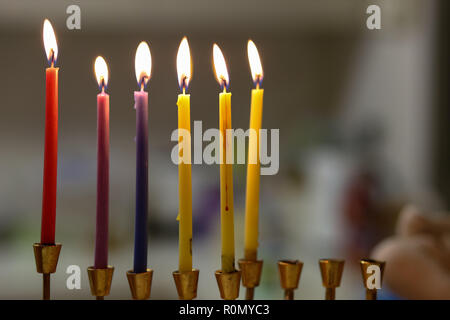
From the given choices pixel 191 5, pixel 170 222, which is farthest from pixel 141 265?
pixel 191 5

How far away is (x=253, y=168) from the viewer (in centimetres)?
34

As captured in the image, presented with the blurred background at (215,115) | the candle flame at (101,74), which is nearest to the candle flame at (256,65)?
the candle flame at (101,74)

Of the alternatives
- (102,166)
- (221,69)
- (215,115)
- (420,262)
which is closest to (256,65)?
(221,69)

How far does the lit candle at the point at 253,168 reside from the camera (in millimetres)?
331

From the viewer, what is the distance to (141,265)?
328 mm

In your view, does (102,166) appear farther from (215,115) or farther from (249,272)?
(215,115)

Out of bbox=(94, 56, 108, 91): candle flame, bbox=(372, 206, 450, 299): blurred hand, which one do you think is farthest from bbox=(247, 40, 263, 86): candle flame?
bbox=(372, 206, 450, 299): blurred hand

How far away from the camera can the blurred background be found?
133 cm

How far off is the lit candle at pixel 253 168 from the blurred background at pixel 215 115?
2.82 ft

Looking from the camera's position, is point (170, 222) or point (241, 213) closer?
point (241, 213)

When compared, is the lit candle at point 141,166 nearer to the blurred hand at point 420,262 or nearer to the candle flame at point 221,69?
the candle flame at point 221,69

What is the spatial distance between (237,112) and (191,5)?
39cm

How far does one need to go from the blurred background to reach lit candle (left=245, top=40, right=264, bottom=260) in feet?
2.82
